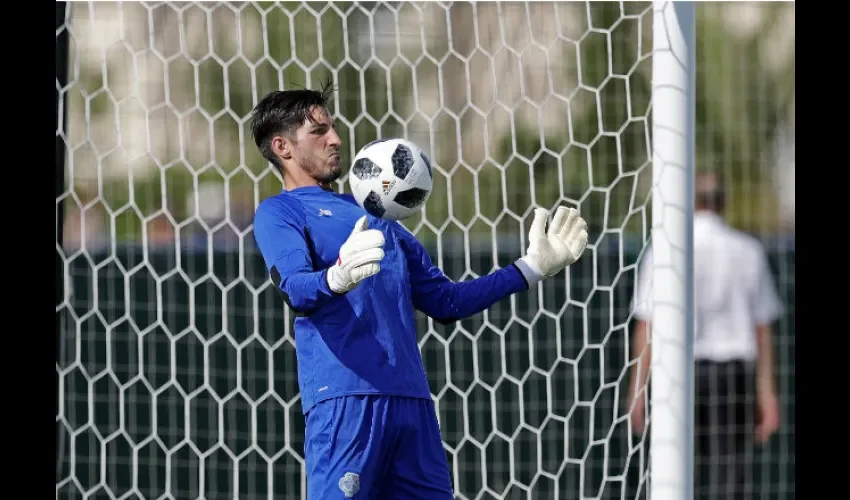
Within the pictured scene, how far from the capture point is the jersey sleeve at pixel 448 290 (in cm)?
335

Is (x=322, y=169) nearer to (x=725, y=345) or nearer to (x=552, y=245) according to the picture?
(x=552, y=245)

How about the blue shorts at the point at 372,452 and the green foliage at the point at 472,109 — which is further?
the green foliage at the point at 472,109

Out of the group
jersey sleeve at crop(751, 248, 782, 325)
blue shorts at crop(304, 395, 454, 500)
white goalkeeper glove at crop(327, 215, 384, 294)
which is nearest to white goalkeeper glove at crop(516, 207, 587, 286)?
blue shorts at crop(304, 395, 454, 500)

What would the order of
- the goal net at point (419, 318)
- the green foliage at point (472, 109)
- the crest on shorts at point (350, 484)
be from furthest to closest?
the green foliage at point (472, 109)
the goal net at point (419, 318)
the crest on shorts at point (350, 484)

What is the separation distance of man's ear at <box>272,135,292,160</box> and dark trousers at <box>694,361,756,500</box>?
6.90 feet

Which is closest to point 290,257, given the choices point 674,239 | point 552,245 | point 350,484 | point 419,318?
point 350,484

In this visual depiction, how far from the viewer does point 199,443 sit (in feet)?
16.6

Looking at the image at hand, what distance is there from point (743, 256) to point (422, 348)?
1350 millimetres

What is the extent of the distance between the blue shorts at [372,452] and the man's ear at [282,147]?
0.68 metres

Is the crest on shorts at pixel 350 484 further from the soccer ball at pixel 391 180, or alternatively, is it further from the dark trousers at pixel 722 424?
the dark trousers at pixel 722 424

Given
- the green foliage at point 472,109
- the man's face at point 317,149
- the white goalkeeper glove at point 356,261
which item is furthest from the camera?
the green foliage at point 472,109

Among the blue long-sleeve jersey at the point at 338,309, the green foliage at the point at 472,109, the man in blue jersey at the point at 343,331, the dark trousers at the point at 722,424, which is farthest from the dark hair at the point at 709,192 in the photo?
the blue long-sleeve jersey at the point at 338,309

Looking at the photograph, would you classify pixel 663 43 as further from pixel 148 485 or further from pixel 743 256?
pixel 148 485

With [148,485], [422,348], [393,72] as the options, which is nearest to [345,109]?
[393,72]
